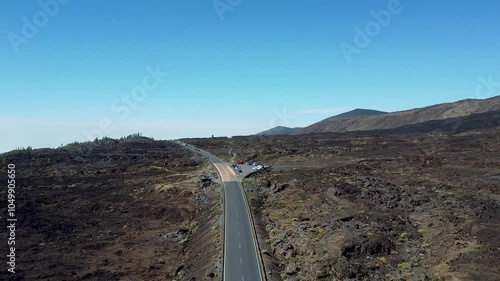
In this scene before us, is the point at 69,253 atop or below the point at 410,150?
below

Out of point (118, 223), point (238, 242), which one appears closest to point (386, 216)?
point (238, 242)

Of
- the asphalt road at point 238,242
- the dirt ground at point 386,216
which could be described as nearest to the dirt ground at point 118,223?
the asphalt road at point 238,242

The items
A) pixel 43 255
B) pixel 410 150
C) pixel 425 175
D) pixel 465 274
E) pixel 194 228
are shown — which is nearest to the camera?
pixel 465 274

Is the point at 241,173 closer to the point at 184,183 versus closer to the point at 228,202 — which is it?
the point at 184,183

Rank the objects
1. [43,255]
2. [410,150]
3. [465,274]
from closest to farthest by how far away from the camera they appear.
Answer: [465,274], [43,255], [410,150]

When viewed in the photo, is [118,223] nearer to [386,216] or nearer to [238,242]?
[238,242]

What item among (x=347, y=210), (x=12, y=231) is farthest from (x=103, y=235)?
(x=347, y=210)

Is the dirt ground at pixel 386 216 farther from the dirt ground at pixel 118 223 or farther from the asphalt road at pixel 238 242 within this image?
the dirt ground at pixel 118 223

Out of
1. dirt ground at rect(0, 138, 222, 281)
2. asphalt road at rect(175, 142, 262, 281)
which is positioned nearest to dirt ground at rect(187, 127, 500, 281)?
asphalt road at rect(175, 142, 262, 281)

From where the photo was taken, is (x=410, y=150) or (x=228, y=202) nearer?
(x=228, y=202)
